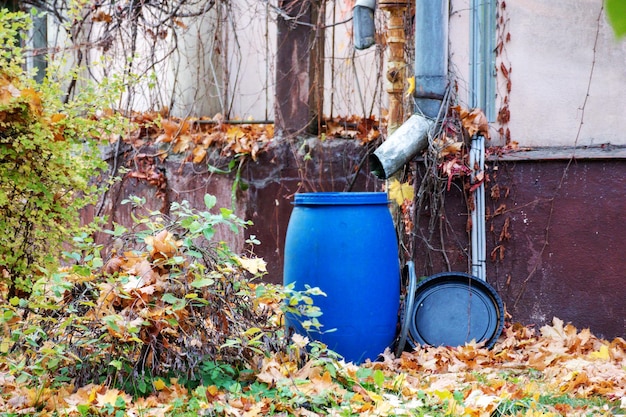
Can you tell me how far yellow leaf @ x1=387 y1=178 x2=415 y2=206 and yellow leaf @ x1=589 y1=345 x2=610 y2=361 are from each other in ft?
4.47

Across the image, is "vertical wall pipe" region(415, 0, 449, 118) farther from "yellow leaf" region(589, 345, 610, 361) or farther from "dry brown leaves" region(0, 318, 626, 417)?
"yellow leaf" region(589, 345, 610, 361)

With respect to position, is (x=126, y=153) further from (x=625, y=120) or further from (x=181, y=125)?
(x=625, y=120)

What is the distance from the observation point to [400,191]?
4.53m

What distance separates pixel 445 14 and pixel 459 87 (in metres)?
0.44

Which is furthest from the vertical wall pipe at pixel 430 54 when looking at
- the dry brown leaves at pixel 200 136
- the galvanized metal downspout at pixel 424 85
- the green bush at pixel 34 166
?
the green bush at pixel 34 166

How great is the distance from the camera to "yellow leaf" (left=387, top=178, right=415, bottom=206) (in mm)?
4484

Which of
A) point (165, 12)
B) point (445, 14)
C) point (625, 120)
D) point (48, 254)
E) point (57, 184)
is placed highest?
point (165, 12)

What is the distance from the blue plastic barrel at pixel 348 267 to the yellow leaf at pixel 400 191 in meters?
0.69

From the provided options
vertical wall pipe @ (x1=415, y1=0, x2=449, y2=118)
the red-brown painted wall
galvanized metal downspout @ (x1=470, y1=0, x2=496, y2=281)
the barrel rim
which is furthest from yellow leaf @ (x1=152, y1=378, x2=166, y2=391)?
vertical wall pipe @ (x1=415, y1=0, x2=449, y2=118)

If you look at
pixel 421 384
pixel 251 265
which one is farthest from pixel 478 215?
pixel 251 265

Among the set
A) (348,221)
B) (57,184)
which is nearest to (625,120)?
(348,221)

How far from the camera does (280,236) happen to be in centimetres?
521

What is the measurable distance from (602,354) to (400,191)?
1.49m

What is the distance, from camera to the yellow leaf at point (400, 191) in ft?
14.7
